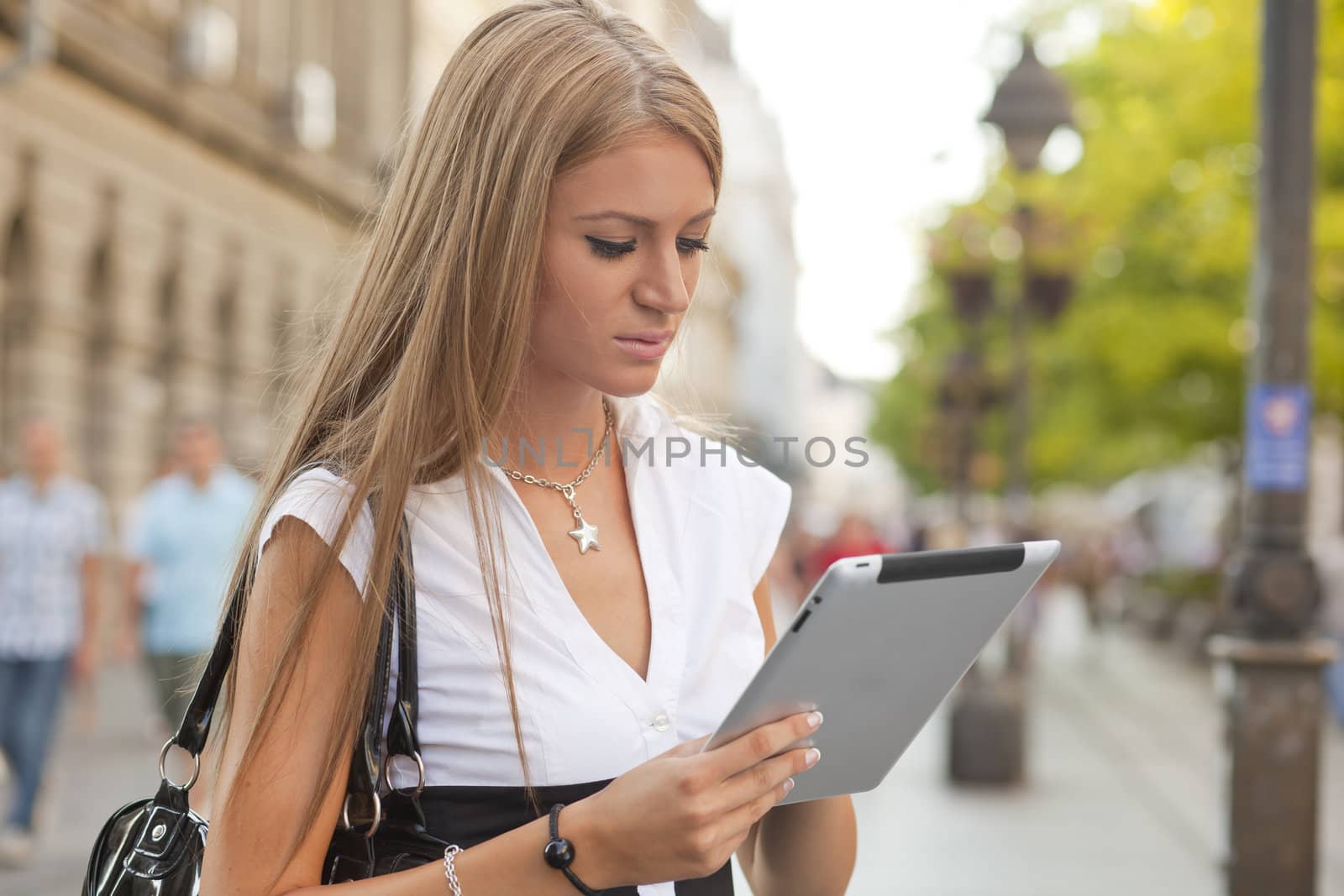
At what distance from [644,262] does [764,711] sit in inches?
20.9

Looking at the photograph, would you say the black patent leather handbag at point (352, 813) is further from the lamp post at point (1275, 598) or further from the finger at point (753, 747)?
the lamp post at point (1275, 598)

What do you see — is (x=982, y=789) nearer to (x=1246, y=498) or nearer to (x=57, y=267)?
(x=1246, y=498)

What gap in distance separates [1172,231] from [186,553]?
1622 centimetres

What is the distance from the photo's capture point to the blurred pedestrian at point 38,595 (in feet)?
23.9

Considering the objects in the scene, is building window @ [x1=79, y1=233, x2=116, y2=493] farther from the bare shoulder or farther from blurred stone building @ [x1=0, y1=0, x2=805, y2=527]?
the bare shoulder

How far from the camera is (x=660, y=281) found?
184 centimetres

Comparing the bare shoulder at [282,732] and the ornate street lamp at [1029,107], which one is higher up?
the ornate street lamp at [1029,107]

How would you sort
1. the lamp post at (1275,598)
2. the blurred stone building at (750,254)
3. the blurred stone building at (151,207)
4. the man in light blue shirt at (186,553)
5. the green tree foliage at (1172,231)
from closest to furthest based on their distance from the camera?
the lamp post at (1275,598), the man in light blue shirt at (186,553), the blurred stone building at (151,207), the green tree foliage at (1172,231), the blurred stone building at (750,254)

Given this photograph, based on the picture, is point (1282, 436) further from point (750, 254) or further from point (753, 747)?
point (750, 254)

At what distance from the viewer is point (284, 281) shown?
907 inches

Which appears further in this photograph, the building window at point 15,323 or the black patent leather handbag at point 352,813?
the building window at point 15,323

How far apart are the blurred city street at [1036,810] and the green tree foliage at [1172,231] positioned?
4794 mm

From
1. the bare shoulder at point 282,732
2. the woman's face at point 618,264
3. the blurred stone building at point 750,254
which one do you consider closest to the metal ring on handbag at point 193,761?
the bare shoulder at point 282,732

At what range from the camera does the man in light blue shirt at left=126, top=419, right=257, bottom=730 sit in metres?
8.05
